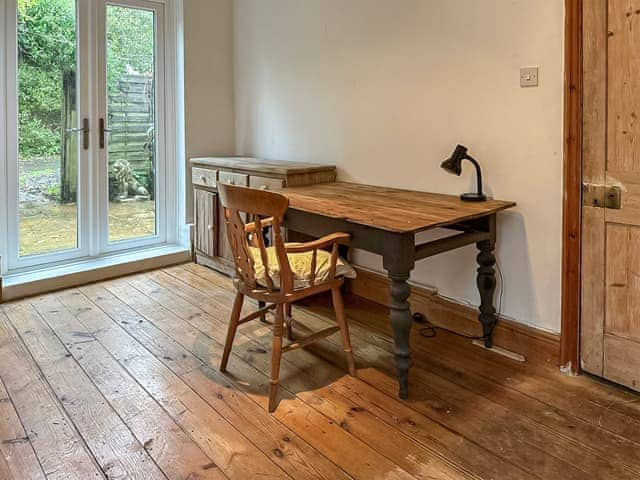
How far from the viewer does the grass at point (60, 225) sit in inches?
145

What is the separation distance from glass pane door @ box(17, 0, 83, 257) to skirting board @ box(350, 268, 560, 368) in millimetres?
2161

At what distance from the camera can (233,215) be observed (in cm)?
218

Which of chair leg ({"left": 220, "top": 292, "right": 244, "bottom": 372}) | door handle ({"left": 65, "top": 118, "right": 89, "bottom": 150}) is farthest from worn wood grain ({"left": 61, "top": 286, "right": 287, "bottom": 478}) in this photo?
door handle ({"left": 65, "top": 118, "right": 89, "bottom": 150})

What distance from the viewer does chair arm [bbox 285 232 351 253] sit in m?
2.10

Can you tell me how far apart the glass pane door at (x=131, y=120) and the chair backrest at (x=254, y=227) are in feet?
6.95

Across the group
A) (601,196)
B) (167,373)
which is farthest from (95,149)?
(601,196)

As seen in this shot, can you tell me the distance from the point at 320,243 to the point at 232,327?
23.1 inches

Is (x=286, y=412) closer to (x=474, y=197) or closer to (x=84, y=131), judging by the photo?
(x=474, y=197)

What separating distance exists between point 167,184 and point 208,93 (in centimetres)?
80

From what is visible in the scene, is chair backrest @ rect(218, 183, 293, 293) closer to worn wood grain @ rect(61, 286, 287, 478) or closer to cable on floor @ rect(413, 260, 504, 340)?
worn wood grain @ rect(61, 286, 287, 478)

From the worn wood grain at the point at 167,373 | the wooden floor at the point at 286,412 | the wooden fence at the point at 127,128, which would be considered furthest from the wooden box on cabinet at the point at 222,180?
the wooden floor at the point at 286,412

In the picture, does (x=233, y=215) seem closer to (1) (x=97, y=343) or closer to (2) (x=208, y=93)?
(1) (x=97, y=343)

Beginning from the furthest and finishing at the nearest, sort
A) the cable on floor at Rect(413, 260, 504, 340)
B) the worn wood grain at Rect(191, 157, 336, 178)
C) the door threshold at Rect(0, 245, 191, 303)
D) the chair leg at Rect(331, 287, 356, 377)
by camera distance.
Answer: the door threshold at Rect(0, 245, 191, 303), the worn wood grain at Rect(191, 157, 336, 178), the cable on floor at Rect(413, 260, 504, 340), the chair leg at Rect(331, 287, 356, 377)

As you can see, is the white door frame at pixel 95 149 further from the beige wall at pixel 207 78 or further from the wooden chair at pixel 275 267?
the wooden chair at pixel 275 267
